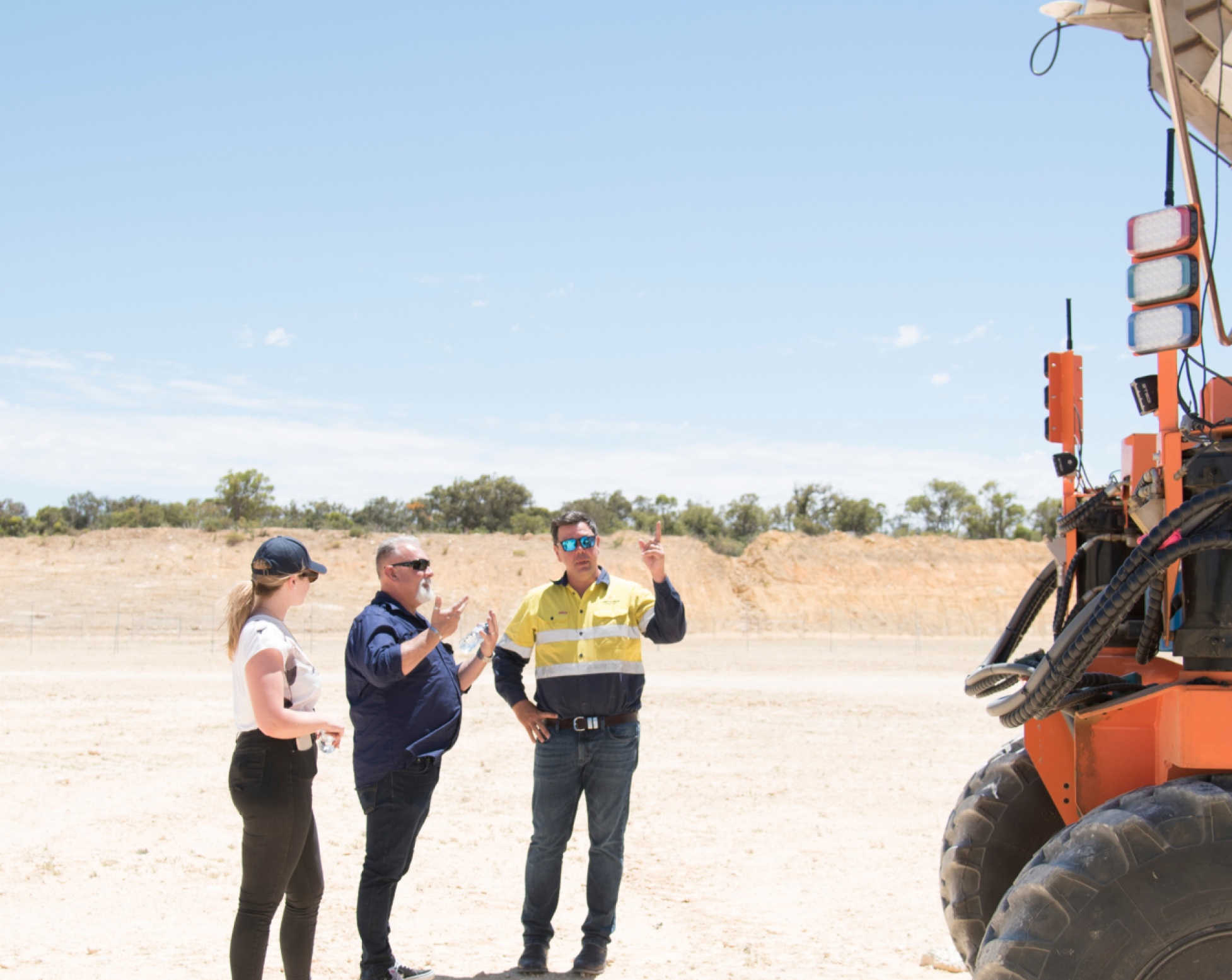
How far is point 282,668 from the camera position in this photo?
3.85 metres

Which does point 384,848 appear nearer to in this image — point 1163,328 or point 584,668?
point 584,668

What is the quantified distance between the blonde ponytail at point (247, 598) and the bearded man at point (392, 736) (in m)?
0.50

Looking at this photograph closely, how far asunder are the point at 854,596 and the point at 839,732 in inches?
1316

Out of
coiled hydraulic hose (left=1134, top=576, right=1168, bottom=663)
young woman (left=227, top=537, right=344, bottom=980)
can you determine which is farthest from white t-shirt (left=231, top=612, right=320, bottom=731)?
coiled hydraulic hose (left=1134, top=576, right=1168, bottom=663)

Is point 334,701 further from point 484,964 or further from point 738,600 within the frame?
point 738,600

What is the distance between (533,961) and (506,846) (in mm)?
2743

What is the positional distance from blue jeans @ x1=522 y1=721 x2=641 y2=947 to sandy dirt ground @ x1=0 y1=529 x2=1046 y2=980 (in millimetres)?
291

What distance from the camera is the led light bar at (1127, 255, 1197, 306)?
2.81 meters

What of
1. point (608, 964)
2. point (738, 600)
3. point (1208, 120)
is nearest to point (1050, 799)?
point (608, 964)

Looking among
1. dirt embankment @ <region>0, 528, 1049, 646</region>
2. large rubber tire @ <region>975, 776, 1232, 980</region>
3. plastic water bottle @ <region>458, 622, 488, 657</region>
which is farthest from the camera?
dirt embankment @ <region>0, 528, 1049, 646</region>

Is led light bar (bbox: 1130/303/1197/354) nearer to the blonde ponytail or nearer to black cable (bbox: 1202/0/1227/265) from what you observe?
black cable (bbox: 1202/0/1227/265)

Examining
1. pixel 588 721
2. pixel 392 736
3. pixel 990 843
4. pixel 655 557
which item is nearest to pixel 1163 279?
pixel 990 843

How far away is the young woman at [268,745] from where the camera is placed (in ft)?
12.5

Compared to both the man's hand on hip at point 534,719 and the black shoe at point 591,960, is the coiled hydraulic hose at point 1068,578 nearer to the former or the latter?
the man's hand on hip at point 534,719
